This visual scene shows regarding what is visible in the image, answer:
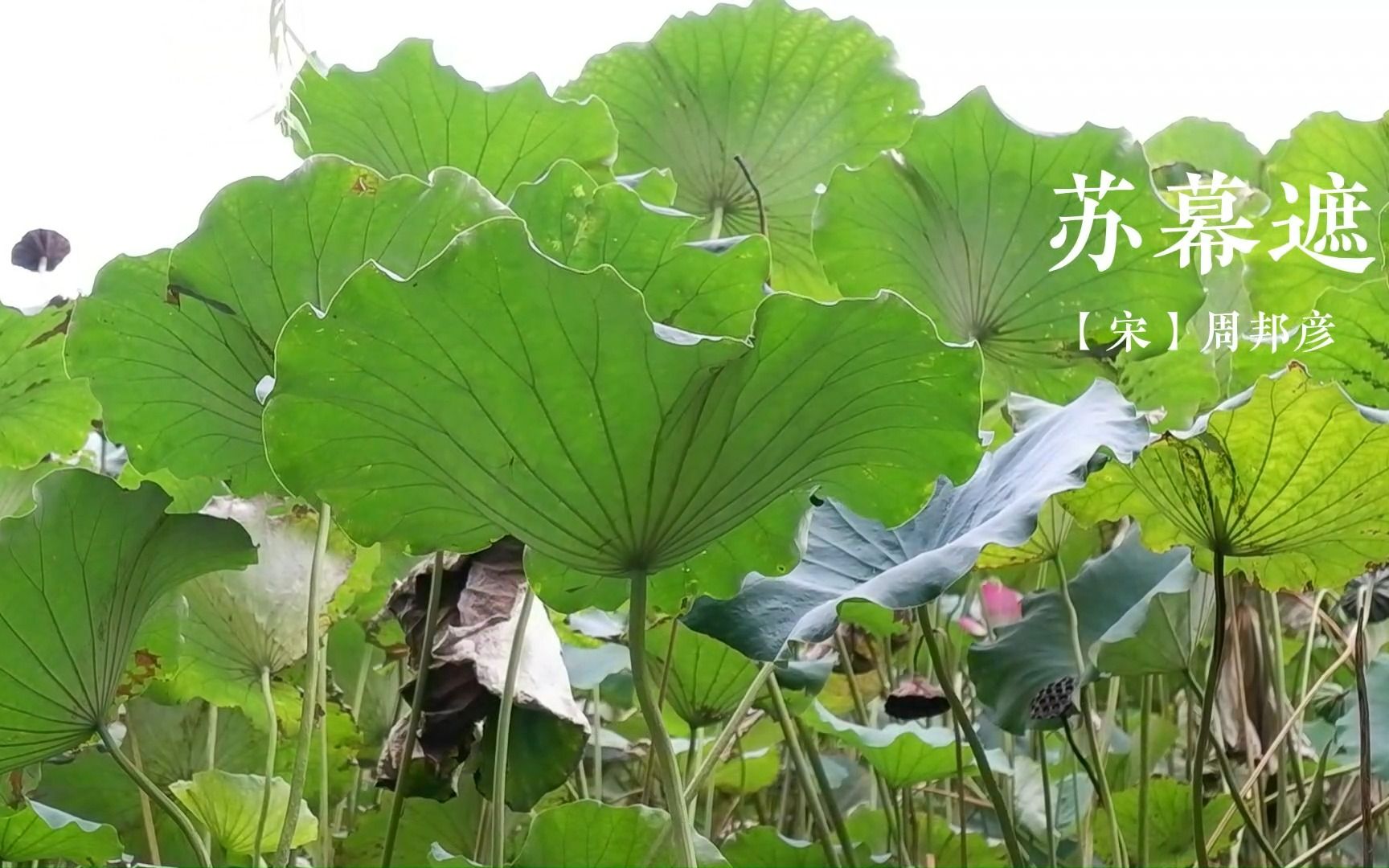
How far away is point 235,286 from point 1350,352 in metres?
0.61

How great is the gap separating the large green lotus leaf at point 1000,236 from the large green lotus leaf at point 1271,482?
0.18m

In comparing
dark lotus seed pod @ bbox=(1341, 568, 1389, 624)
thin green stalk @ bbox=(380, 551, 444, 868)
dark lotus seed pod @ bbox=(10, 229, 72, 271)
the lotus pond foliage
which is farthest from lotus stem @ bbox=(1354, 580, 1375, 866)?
dark lotus seed pod @ bbox=(10, 229, 72, 271)

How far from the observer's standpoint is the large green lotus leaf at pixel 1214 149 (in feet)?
3.17

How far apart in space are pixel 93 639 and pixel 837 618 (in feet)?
1.10

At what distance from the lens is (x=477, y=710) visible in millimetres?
542

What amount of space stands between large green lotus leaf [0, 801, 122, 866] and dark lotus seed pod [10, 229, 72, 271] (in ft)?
1.44

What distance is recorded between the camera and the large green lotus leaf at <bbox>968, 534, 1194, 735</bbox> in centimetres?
69

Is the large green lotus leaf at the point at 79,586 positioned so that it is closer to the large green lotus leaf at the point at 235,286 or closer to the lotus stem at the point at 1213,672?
the large green lotus leaf at the point at 235,286

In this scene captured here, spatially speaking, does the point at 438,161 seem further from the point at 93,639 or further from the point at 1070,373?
the point at 1070,373

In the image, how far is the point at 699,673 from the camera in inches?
29.6

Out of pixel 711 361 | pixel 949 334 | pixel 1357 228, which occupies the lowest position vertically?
pixel 711 361

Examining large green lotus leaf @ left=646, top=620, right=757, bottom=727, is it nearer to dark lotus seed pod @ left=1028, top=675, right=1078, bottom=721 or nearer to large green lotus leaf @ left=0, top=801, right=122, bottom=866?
dark lotus seed pod @ left=1028, top=675, right=1078, bottom=721

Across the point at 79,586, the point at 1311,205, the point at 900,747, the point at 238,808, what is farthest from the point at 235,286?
the point at 1311,205

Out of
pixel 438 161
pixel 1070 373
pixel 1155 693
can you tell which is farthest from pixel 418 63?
pixel 1155 693
